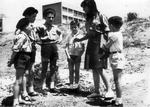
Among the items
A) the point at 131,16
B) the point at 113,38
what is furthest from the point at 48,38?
the point at 131,16

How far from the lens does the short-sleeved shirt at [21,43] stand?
5449 millimetres

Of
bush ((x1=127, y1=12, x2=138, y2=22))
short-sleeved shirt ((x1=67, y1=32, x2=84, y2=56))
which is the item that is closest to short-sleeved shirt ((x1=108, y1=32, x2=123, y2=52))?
short-sleeved shirt ((x1=67, y1=32, x2=84, y2=56))

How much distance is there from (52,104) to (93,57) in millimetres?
1272

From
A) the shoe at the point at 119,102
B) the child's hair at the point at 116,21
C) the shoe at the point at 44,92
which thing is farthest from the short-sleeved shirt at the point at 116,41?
the shoe at the point at 44,92

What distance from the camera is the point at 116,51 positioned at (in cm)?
533

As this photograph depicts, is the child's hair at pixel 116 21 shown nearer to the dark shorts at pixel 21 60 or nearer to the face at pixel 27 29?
the face at pixel 27 29

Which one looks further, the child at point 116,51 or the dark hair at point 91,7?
the dark hair at point 91,7

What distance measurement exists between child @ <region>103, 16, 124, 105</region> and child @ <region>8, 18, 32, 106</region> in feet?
5.30

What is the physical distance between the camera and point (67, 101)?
19.4 feet

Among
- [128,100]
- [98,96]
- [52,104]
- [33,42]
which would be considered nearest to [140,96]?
[128,100]

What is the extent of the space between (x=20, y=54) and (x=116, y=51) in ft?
6.09

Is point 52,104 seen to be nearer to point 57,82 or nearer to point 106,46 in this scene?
point 106,46

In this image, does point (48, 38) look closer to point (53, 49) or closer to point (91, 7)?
point (53, 49)

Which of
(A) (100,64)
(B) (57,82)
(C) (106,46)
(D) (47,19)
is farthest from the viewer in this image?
(B) (57,82)
